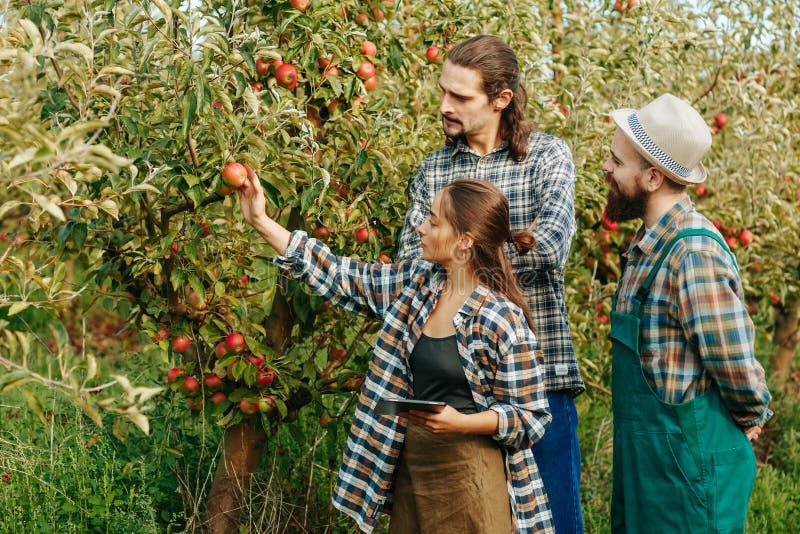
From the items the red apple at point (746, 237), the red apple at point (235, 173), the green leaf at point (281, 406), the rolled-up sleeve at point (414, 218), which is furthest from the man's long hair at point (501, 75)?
the red apple at point (746, 237)

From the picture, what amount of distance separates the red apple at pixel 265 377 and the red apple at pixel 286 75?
935mm

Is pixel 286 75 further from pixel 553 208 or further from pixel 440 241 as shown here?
pixel 553 208

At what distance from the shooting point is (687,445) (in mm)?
2152

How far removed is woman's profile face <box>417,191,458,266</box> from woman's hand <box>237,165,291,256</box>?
420mm

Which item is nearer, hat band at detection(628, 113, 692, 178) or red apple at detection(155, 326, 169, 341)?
hat band at detection(628, 113, 692, 178)

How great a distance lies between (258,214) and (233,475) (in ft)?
3.78

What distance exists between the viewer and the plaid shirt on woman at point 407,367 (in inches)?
90.4

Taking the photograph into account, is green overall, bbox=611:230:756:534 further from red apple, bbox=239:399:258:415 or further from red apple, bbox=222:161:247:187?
red apple, bbox=239:399:258:415

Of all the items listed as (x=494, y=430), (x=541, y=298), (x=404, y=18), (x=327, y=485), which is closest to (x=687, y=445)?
(x=494, y=430)

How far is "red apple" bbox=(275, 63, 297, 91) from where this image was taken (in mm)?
2857

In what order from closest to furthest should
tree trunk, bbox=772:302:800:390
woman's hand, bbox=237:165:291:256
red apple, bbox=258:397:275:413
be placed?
woman's hand, bbox=237:165:291:256
red apple, bbox=258:397:275:413
tree trunk, bbox=772:302:800:390

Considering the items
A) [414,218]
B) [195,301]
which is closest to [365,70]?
[414,218]

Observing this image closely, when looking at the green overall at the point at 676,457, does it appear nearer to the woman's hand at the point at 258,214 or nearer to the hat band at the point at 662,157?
the hat band at the point at 662,157

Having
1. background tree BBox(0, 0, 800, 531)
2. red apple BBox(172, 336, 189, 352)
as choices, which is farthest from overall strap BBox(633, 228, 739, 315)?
red apple BBox(172, 336, 189, 352)
